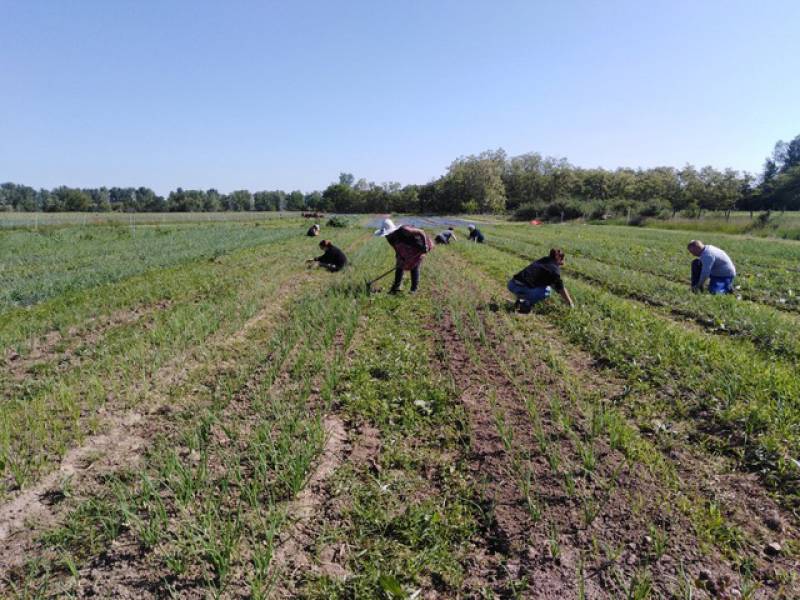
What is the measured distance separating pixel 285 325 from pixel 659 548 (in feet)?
21.2

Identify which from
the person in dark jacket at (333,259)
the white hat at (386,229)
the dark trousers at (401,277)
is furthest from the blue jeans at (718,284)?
the person in dark jacket at (333,259)

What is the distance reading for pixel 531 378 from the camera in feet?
17.2

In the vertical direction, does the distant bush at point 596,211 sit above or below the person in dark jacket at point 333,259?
above

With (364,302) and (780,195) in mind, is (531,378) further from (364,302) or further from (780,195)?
(780,195)

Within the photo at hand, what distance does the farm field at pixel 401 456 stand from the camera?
258 centimetres

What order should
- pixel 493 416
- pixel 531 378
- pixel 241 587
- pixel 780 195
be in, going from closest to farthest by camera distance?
pixel 241 587, pixel 493 416, pixel 531 378, pixel 780 195

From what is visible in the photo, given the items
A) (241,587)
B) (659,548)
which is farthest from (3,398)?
(659,548)

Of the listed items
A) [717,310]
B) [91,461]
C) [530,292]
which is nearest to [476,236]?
[530,292]

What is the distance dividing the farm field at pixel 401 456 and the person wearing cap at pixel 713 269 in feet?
6.39

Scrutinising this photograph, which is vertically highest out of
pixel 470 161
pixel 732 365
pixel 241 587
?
pixel 470 161

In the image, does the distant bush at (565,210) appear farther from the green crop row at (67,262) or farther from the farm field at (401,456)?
the farm field at (401,456)

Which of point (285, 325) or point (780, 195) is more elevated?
point (780, 195)

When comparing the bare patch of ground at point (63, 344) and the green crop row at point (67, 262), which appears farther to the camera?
the green crop row at point (67, 262)

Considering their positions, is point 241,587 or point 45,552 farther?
point 45,552
